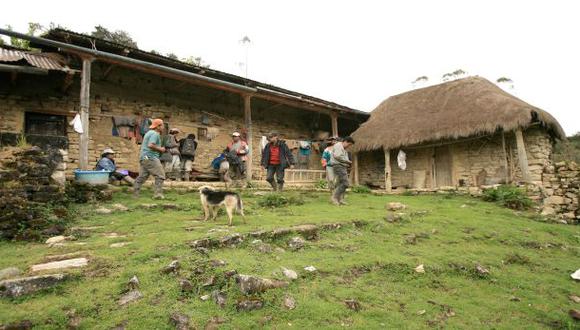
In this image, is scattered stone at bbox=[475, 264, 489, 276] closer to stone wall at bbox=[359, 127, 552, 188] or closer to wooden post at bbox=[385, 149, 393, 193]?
stone wall at bbox=[359, 127, 552, 188]

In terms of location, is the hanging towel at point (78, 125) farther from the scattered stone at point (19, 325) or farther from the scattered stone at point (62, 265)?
the scattered stone at point (19, 325)

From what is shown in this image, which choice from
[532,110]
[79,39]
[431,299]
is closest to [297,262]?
[431,299]

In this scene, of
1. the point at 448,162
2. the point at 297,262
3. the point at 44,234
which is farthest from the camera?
the point at 448,162

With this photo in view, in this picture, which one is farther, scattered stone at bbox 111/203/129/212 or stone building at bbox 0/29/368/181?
stone building at bbox 0/29/368/181

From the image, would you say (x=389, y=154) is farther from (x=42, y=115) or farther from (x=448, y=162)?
(x=42, y=115)

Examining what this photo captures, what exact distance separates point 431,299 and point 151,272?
278cm

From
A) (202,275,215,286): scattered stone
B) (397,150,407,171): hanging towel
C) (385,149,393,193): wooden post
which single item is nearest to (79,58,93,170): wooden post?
(202,275,215,286): scattered stone

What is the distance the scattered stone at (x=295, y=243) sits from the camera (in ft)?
15.6

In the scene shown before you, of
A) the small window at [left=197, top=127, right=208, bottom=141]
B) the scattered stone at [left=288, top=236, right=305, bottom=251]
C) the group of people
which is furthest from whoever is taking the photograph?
the small window at [left=197, top=127, right=208, bottom=141]

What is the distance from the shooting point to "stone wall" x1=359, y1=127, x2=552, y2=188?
12.7 metres

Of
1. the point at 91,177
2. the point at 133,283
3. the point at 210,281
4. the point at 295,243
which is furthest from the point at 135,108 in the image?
the point at 210,281

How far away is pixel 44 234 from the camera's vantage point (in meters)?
4.90

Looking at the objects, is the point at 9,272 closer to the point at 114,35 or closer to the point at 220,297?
the point at 220,297

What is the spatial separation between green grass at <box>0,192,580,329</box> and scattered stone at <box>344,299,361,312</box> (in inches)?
2.9
